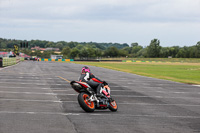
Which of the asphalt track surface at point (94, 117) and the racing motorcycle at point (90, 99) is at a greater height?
the racing motorcycle at point (90, 99)

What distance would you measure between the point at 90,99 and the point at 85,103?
298mm

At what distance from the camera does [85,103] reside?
11766 mm

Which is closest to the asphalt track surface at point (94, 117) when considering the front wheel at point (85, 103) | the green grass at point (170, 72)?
the front wheel at point (85, 103)

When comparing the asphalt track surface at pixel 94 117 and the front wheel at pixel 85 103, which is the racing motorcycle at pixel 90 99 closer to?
the front wheel at pixel 85 103

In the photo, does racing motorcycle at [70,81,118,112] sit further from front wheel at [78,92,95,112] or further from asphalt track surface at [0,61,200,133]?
asphalt track surface at [0,61,200,133]

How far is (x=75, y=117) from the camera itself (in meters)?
10.9

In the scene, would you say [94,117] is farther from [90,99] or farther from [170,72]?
[170,72]

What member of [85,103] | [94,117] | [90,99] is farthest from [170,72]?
[94,117]

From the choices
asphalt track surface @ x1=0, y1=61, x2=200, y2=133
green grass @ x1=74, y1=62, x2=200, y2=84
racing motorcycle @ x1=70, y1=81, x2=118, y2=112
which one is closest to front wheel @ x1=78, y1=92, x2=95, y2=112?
racing motorcycle @ x1=70, y1=81, x2=118, y2=112

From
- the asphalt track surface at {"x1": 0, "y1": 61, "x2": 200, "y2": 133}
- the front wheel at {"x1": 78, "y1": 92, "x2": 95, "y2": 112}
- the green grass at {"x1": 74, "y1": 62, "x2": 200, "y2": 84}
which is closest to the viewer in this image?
the asphalt track surface at {"x1": 0, "y1": 61, "x2": 200, "y2": 133}

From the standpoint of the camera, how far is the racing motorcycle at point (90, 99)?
38.6ft

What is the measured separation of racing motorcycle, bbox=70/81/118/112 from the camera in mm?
11773

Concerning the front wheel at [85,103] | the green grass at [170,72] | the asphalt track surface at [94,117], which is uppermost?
the front wheel at [85,103]

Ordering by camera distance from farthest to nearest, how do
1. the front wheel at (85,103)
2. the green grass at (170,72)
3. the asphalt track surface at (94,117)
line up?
1. the green grass at (170,72)
2. the front wheel at (85,103)
3. the asphalt track surface at (94,117)
